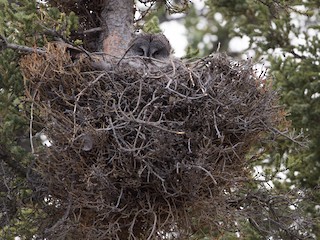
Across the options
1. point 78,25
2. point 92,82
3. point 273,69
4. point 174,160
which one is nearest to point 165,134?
point 174,160

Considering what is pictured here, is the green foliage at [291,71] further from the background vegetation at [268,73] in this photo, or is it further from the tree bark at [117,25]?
the tree bark at [117,25]

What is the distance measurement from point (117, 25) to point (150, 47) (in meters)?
0.48

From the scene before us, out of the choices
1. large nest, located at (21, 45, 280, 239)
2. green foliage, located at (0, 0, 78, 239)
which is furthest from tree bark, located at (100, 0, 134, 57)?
large nest, located at (21, 45, 280, 239)

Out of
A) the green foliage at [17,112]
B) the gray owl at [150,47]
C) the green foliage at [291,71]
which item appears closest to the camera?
the green foliage at [17,112]

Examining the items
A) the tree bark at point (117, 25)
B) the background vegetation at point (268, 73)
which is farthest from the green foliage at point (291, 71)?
the tree bark at point (117, 25)

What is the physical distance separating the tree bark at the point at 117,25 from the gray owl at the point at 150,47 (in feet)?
0.57

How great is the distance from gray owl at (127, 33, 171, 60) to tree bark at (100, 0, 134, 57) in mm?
175

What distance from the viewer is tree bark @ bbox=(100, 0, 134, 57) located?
21.8 ft

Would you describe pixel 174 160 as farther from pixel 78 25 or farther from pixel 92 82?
pixel 78 25

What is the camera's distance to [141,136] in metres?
5.48

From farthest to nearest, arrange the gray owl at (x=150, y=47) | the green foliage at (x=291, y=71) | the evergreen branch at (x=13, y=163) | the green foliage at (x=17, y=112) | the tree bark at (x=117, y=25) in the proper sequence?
1. the green foliage at (x=291, y=71)
2. the evergreen branch at (x=13, y=163)
3. the tree bark at (x=117, y=25)
4. the gray owl at (x=150, y=47)
5. the green foliage at (x=17, y=112)

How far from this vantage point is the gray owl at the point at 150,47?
643 centimetres

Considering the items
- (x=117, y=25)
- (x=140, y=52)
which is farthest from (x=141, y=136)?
(x=117, y=25)

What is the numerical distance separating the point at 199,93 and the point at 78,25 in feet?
4.72
